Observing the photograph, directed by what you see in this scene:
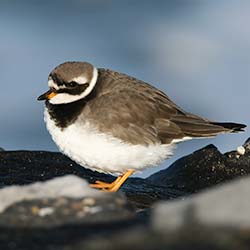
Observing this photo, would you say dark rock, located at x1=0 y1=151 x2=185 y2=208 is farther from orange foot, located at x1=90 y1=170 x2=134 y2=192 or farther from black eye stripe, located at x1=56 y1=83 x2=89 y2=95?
black eye stripe, located at x1=56 y1=83 x2=89 y2=95

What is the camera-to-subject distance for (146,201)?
27.9ft

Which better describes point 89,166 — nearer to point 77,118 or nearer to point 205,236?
point 77,118

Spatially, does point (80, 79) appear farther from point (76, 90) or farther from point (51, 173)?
point (51, 173)

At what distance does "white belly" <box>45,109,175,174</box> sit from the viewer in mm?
8102

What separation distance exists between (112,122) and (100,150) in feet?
1.27

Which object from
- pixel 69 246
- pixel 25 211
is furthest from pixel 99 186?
pixel 69 246

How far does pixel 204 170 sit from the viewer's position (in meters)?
9.80

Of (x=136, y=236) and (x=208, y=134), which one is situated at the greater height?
(x=136, y=236)

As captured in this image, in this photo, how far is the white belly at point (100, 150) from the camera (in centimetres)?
810

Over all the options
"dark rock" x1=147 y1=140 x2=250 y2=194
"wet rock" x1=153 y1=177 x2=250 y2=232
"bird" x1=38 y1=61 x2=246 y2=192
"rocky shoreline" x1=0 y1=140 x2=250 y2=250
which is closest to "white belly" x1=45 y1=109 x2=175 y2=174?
"bird" x1=38 y1=61 x2=246 y2=192

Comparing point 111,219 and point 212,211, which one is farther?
point 111,219

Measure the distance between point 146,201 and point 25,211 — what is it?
3.67 meters

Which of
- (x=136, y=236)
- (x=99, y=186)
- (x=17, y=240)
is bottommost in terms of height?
(x=99, y=186)

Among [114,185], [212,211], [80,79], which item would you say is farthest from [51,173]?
[212,211]
